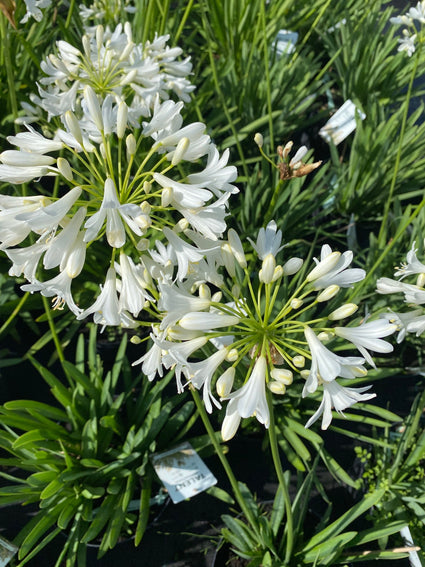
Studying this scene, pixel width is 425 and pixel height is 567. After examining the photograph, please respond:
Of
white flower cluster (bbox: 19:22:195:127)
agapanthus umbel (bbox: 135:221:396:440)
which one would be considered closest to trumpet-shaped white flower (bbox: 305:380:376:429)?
agapanthus umbel (bbox: 135:221:396:440)

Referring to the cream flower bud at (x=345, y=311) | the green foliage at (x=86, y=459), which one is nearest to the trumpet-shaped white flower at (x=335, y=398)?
the cream flower bud at (x=345, y=311)

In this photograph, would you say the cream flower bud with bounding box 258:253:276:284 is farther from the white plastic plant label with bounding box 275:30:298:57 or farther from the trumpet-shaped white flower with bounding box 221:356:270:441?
the white plastic plant label with bounding box 275:30:298:57

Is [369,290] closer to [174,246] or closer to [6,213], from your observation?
[174,246]

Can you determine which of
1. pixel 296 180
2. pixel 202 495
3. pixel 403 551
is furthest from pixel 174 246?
pixel 296 180

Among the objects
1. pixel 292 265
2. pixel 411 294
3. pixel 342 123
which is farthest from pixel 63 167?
pixel 342 123

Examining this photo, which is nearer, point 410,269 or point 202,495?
point 410,269

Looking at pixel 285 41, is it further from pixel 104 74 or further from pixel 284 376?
pixel 284 376
